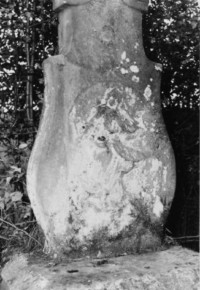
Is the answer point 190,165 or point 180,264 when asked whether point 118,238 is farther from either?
point 190,165

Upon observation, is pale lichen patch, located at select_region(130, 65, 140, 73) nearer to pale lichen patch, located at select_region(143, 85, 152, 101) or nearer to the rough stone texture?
pale lichen patch, located at select_region(143, 85, 152, 101)

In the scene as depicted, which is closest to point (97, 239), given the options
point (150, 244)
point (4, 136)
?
point (150, 244)

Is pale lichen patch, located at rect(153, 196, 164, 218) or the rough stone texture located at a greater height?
pale lichen patch, located at rect(153, 196, 164, 218)

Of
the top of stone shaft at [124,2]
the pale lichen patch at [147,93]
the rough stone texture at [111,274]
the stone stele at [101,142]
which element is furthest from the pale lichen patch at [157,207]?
the top of stone shaft at [124,2]

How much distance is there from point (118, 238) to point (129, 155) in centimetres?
50

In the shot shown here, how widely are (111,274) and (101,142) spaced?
2.53ft

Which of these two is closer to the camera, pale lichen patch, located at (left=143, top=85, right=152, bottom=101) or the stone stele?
the stone stele

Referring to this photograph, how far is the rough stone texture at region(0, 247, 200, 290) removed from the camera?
1.96 meters

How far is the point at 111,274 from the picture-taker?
2.04 meters

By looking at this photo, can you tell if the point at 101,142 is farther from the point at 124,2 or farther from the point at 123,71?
the point at 124,2

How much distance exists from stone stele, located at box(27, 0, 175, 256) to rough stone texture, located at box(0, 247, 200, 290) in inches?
6.6

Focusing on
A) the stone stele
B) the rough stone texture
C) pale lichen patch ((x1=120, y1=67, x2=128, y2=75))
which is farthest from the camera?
pale lichen patch ((x1=120, y1=67, x2=128, y2=75))

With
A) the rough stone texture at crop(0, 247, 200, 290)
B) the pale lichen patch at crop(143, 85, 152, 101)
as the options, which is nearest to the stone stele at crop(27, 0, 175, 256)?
the pale lichen patch at crop(143, 85, 152, 101)

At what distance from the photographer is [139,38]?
8.44 ft
